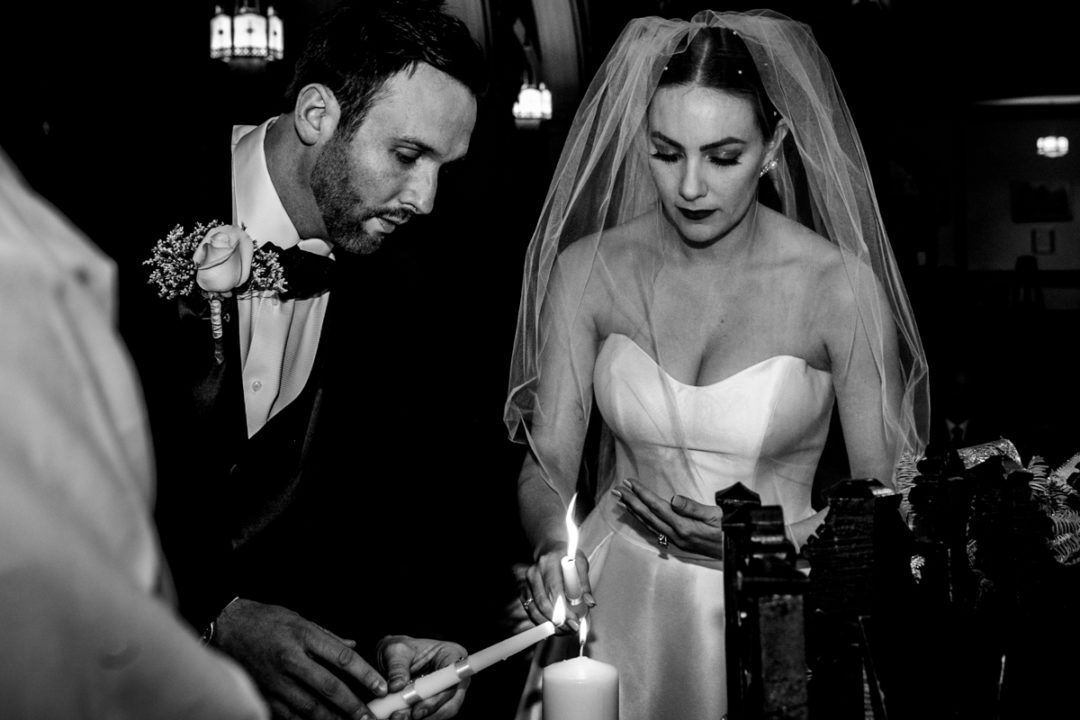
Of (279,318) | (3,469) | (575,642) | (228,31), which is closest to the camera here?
(3,469)

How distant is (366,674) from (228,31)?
6.33 metres

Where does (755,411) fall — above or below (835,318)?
below

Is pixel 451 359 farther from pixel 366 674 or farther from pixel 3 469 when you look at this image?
pixel 3 469

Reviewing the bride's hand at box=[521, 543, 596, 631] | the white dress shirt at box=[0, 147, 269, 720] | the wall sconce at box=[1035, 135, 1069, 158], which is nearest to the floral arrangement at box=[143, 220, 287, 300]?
→ the bride's hand at box=[521, 543, 596, 631]

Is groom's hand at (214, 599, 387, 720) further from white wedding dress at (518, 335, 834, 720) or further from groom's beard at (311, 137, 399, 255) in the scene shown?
groom's beard at (311, 137, 399, 255)

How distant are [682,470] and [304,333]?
1.02 meters

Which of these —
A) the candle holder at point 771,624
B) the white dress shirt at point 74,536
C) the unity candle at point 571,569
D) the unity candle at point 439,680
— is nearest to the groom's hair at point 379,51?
the unity candle at point 571,569

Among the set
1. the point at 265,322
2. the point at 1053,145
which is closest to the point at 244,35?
the point at 265,322

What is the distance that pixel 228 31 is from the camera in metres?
7.10

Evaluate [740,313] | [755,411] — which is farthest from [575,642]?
[740,313]

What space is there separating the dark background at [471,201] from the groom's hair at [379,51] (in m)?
0.35

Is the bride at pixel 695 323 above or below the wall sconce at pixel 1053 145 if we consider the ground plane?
below

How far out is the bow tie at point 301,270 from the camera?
247cm

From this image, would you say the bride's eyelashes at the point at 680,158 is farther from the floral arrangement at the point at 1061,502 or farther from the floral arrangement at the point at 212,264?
the floral arrangement at the point at 1061,502
